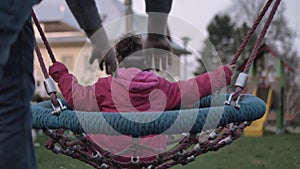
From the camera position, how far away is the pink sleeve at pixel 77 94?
1.16m

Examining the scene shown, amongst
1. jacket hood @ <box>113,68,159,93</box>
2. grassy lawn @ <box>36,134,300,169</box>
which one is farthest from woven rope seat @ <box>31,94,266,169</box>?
grassy lawn @ <box>36,134,300,169</box>

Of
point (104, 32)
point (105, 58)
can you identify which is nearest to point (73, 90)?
point (105, 58)

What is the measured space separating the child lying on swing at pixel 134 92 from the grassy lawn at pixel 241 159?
4.93 feet

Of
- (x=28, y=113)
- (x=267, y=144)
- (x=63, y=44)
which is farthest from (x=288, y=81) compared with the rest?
(x=28, y=113)

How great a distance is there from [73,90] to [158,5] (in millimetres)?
454

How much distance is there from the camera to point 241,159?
371cm

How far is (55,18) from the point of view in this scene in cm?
1036

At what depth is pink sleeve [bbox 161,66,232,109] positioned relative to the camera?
1146 mm

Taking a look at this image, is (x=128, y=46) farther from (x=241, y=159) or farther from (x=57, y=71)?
(x=241, y=159)

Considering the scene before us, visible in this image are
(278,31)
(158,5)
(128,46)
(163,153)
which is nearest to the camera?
(163,153)

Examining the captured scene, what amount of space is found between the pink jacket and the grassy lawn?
1515mm

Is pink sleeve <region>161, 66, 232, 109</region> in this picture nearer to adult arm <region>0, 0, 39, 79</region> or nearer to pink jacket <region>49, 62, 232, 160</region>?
pink jacket <region>49, 62, 232, 160</region>

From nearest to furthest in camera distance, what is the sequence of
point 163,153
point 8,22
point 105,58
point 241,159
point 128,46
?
1. point 8,22
2. point 163,153
3. point 128,46
4. point 105,58
5. point 241,159

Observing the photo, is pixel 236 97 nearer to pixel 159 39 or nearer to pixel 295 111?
pixel 159 39
